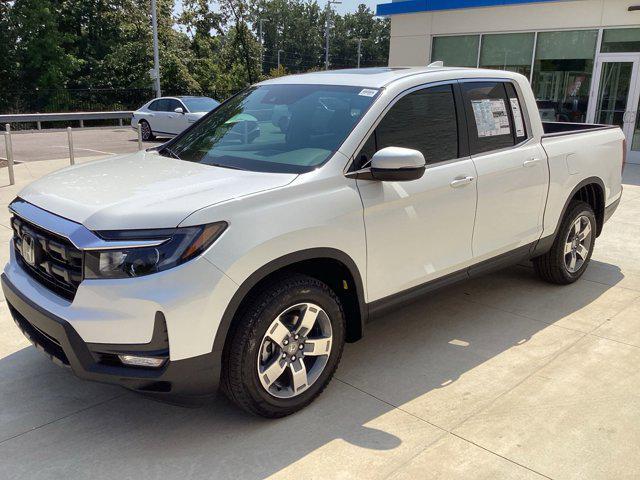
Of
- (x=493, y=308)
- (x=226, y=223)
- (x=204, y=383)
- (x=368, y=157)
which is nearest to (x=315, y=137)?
(x=368, y=157)

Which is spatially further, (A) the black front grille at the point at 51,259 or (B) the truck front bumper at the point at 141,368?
(A) the black front grille at the point at 51,259

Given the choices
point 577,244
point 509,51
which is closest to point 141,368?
point 577,244

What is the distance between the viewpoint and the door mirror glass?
321cm

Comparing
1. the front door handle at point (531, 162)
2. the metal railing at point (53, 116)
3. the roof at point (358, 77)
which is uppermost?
the roof at point (358, 77)

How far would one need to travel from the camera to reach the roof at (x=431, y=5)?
14828 millimetres

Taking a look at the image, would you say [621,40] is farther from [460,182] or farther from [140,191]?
[140,191]

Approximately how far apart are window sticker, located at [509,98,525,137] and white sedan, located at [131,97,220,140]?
45.8ft

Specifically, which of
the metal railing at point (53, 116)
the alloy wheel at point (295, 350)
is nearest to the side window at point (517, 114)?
the alloy wheel at point (295, 350)

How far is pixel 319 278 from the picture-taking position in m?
3.43

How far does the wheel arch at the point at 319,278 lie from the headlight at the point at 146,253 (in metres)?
0.32

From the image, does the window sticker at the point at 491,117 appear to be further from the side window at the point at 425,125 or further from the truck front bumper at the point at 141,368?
the truck front bumper at the point at 141,368

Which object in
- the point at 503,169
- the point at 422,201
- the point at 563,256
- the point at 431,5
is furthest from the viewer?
the point at 431,5

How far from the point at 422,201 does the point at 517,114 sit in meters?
1.47

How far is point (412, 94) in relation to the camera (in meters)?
3.78
